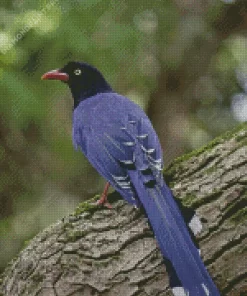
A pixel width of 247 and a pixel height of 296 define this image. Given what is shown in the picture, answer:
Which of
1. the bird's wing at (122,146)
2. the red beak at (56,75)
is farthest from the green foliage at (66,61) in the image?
the bird's wing at (122,146)

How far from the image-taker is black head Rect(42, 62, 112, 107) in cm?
359

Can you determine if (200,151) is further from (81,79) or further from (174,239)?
(81,79)

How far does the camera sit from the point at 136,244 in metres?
2.76

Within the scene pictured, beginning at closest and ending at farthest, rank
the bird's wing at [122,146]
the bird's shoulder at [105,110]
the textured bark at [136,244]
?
the textured bark at [136,244] < the bird's wing at [122,146] < the bird's shoulder at [105,110]

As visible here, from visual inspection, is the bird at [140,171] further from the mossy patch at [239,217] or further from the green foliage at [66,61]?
the green foliage at [66,61]

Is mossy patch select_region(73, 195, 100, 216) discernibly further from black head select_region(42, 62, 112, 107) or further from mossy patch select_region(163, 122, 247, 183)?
black head select_region(42, 62, 112, 107)

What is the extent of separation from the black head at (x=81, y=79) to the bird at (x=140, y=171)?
0.04 ft

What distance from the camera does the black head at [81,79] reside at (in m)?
3.59

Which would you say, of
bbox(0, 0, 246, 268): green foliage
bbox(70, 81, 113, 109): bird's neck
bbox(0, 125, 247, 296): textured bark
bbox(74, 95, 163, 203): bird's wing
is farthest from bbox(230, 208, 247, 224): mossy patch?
bbox(0, 0, 246, 268): green foliage

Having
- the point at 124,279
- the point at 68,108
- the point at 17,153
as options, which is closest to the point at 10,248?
the point at 17,153

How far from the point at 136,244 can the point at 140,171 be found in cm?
34

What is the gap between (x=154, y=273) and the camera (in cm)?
267

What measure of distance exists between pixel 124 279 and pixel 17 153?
3353mm

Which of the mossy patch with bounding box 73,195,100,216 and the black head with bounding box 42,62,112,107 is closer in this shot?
the mossy patch with bounding box 73,195,100,216
